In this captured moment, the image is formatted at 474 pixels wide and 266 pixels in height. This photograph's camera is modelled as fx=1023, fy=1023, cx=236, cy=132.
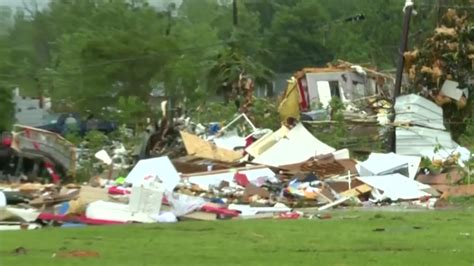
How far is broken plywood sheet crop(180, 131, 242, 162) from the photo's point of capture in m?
29.9

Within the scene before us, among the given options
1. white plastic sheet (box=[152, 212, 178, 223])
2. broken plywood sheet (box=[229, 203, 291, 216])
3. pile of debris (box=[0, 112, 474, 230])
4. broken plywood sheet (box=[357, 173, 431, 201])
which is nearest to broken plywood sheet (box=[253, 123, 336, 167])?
pile of debris (box=[0, 112, 474, 230])

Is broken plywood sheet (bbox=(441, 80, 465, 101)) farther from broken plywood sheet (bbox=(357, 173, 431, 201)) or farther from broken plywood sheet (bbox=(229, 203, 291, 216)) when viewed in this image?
broken plywood sheet (bbox=(229, 203, 291, 216))

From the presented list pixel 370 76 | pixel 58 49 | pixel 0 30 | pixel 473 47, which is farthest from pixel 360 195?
pixel 58 49

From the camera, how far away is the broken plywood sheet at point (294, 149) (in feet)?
96.8

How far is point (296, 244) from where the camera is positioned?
1460cm

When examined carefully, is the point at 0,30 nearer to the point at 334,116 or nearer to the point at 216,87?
the point at 216,87

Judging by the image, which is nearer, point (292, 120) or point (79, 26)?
point (292, 120)

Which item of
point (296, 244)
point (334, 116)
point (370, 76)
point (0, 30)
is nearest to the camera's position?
point (296, 244)

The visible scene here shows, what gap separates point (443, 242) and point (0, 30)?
40310 millimetres

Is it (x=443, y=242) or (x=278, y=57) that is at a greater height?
(x=278, y=57)

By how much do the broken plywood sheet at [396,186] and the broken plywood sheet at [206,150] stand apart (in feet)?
17.5

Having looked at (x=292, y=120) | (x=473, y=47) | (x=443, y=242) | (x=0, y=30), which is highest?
(x=0, y=30)

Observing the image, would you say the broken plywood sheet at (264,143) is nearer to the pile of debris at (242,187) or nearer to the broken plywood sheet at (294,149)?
the pile of debris at (242,187)

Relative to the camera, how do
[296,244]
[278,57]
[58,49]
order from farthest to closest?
1. [278,57]
2. [58,49]
3. [296,244]
